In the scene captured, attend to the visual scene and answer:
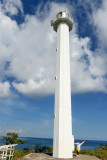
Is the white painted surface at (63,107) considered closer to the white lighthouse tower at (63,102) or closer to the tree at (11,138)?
the white lighthouse tower at (63,102)

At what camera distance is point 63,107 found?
423 inches

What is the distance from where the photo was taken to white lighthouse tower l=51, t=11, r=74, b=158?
1015cm

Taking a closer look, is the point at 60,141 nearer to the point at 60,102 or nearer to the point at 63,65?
the point at 60,102

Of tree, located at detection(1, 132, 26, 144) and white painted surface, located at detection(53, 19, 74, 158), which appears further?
tree, located at detection(1, 132, 26, 144)

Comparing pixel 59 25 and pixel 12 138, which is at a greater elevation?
pixel 59 25

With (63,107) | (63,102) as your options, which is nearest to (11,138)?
(63,107)

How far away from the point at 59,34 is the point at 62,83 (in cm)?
499

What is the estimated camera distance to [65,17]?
44.2 ft

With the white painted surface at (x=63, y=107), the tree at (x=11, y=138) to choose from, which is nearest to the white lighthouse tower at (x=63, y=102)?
the white painted surface at (x=63, y=107)

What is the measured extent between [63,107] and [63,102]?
39 cm

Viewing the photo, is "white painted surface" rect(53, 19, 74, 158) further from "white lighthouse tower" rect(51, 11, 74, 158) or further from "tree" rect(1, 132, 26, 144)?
"tree" rect(1, 132, 26, 144)

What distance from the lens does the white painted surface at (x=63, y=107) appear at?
10141mm

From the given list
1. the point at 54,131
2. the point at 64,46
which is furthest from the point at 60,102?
the point at 64,46

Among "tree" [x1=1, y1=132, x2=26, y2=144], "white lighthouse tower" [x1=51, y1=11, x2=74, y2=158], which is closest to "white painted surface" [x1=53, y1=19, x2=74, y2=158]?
"white lighthouse tower" [x1=51, y1=11, x2=74, y2=158]
